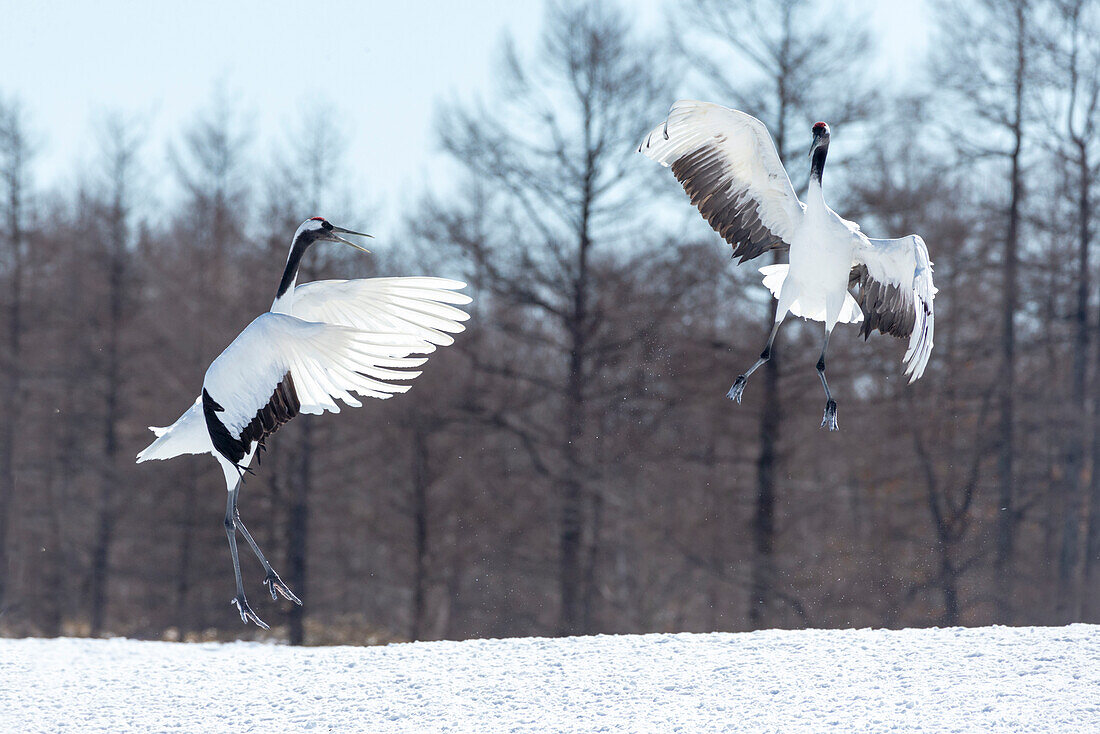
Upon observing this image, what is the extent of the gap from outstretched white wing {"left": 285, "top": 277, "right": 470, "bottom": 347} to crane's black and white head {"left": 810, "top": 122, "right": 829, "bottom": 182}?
2388 mm

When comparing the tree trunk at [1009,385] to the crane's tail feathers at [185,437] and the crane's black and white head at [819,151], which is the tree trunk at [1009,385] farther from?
the crane's tail feathers at [185,437]

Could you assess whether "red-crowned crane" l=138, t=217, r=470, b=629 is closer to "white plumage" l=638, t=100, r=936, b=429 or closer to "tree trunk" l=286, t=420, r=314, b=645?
"white plumage" l=638, t=100, r=936, b=429

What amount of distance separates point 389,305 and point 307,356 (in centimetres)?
72

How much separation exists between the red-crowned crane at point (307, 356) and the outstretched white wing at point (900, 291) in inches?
102

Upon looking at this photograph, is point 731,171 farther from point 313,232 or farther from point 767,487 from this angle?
point 767,487

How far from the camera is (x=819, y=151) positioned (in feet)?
22.4

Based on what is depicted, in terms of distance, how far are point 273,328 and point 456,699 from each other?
258cm

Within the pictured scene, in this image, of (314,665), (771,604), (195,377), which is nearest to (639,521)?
(771,604)

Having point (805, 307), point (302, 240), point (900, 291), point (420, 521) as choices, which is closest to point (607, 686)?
point (805, 307)

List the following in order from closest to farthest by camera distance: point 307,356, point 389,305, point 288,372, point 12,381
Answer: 1. point 307,356
2. point 288,372
3. point 389,305
4. point 12,381

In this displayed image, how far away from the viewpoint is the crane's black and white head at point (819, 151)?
6.81m

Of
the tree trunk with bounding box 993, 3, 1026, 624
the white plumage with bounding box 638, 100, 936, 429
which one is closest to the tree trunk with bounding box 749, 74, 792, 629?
the tree trunk with bounding box 993, 3, 1026, 624

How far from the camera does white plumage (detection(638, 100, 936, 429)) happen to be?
22.3 feet

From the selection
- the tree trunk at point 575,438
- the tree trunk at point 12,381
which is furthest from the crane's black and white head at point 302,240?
the tree trunk at point 12,381
